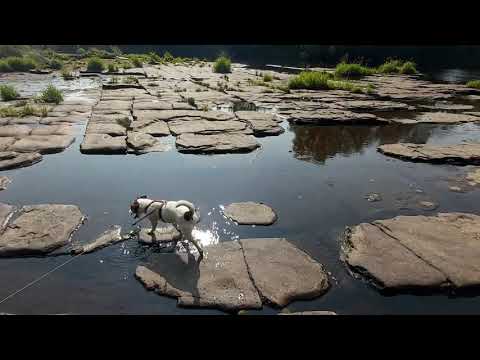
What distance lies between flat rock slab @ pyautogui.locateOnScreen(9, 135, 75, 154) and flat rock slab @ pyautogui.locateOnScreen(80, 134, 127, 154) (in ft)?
1.04

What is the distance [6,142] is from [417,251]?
6.16 meters

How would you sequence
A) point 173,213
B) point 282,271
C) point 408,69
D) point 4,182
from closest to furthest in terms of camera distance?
point 282,271 → point 173,213 → point 4,182 → point 408,69

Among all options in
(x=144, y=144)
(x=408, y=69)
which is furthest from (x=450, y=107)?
(x=408, y=69)

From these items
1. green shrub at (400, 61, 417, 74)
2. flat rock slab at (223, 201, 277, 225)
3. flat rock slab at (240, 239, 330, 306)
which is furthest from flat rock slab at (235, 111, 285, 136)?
green shrub at (400, 61, 417, 74)

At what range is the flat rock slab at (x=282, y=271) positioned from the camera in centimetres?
255

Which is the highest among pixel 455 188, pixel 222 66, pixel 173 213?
pixel 173 213

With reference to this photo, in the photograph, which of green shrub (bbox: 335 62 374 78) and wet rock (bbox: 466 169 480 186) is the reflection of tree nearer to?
wet rock (bbox: 466 169 480 186)

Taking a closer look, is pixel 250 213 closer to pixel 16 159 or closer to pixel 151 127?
pixel 16 159

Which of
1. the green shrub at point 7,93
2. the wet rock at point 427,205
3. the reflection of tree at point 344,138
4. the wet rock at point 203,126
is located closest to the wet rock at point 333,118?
the reflection of tree at point 344,138

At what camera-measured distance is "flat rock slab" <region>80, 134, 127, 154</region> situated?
5.53 metres

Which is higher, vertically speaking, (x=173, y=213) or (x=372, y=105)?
(x=173, y=213)

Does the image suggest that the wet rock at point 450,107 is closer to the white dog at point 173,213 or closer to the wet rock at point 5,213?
the white dog at point 173,213

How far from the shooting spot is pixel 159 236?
3.23 meters
